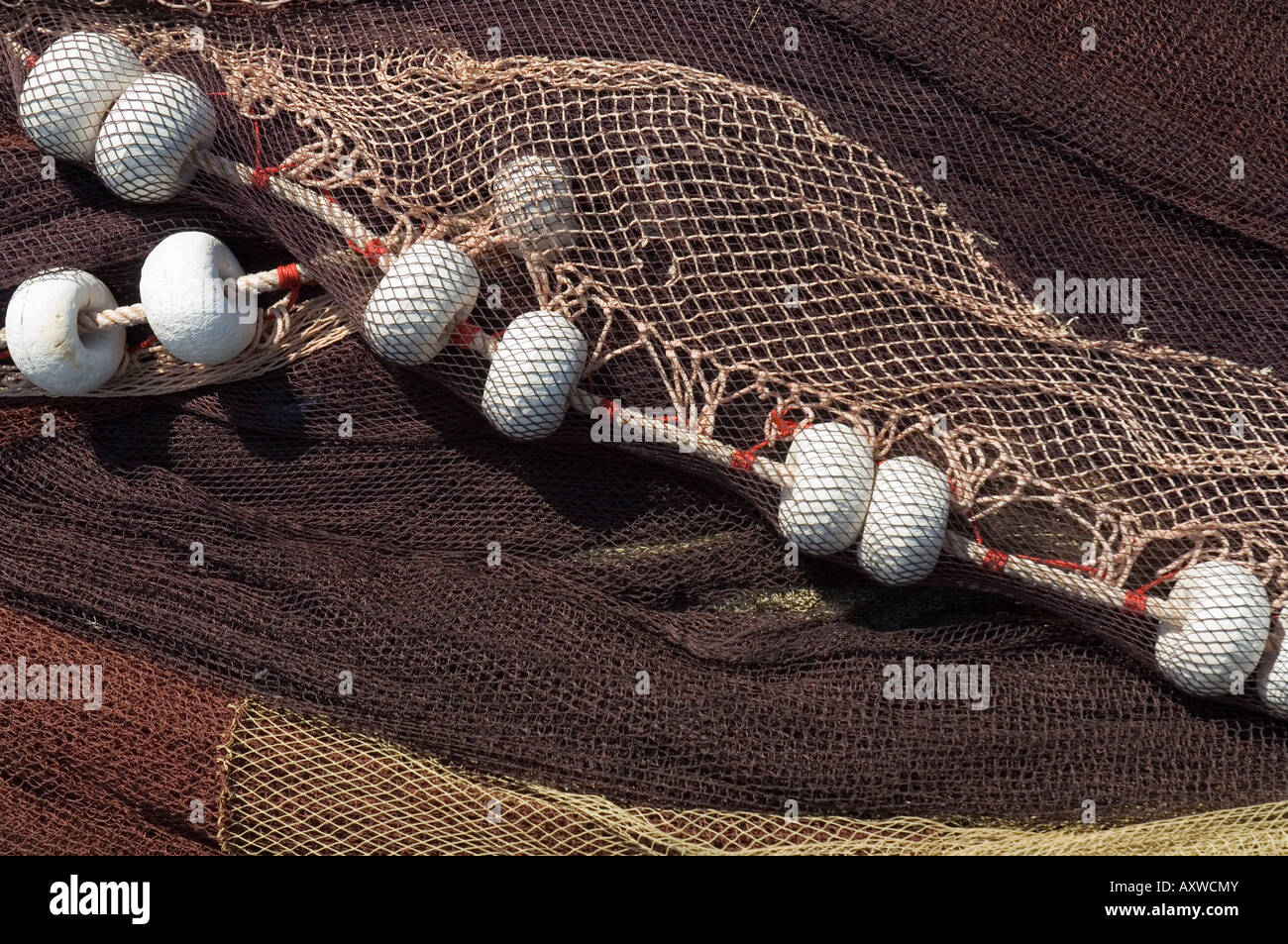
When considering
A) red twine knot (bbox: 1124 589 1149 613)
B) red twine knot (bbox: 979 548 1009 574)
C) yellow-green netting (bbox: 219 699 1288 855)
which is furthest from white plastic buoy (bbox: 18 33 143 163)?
red twine knot (bbox: 1124 589 1149 613)

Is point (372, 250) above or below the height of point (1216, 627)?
above

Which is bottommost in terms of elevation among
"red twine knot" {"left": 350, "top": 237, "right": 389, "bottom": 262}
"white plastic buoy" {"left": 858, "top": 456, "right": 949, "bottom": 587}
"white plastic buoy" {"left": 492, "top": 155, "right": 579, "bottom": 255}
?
"white plastic buoy" {"left": 858, "top": 456, "right": 949, "bottom": 587}

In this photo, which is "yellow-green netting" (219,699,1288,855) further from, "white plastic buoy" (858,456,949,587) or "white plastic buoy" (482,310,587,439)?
"white plastic buoy" (482,310,587,439)

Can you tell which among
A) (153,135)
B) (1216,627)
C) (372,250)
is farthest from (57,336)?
(1216,627)

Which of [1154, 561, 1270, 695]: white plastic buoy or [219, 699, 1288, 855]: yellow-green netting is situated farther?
[219, 699, 1288, 855]: yellow-green netting

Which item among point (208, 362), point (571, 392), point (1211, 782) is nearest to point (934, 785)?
point (1211, 782)

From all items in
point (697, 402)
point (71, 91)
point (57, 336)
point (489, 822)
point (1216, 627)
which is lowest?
point (489, 822)

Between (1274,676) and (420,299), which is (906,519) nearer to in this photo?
(1274,676)
